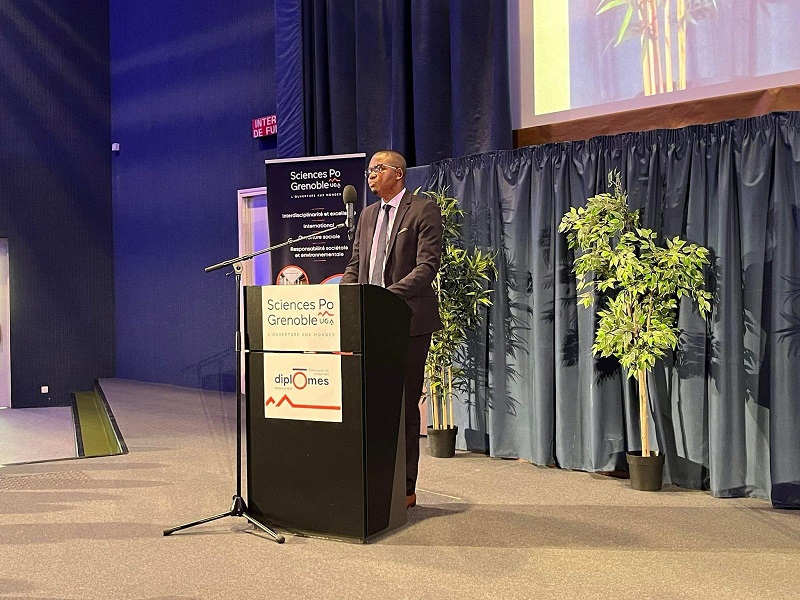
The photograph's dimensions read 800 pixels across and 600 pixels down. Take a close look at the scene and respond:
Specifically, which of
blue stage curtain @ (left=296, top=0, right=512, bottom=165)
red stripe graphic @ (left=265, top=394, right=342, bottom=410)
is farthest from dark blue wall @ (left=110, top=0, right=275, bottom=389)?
red stripe graphic @ (left=265, top=394, right=342, bottom=410)

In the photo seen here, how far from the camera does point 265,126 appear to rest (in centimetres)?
930

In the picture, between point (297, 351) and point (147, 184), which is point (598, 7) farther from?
point (147, 184)

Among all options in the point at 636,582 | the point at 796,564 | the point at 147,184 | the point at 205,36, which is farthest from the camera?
the point at 147,184

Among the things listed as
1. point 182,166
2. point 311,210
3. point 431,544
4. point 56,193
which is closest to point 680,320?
point 431,544

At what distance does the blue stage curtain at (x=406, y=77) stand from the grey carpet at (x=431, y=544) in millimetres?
2565

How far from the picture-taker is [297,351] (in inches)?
148

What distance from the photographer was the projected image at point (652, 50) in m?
4.92

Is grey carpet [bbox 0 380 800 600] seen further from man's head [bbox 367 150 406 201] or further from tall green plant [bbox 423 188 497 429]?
man's head [bbox 367 150 406 201]

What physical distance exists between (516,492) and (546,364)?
3.49 ft

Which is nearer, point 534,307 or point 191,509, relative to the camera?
point 191,509

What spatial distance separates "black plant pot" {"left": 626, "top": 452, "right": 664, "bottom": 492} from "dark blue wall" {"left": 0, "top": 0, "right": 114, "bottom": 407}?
8115 mm

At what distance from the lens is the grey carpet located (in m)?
3.14

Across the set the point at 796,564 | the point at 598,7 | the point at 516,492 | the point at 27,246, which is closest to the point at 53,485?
the point at 516,492

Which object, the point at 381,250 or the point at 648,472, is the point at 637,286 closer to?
the point at 648,472
